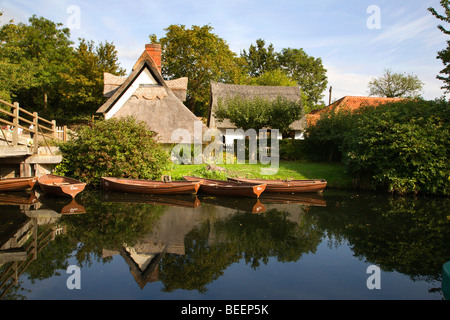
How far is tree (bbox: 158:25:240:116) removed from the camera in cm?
4028

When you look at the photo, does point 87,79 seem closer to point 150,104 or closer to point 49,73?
point 49,73

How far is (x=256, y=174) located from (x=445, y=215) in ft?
28.7

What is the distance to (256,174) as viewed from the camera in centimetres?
1830

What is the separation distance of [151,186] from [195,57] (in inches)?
1129

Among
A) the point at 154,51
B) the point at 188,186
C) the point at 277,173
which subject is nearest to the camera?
the point at 188,186

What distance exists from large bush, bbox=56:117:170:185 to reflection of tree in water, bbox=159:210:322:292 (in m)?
7.47

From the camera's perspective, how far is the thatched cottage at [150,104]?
74.5 ft

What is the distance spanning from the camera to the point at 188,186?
1505cm
